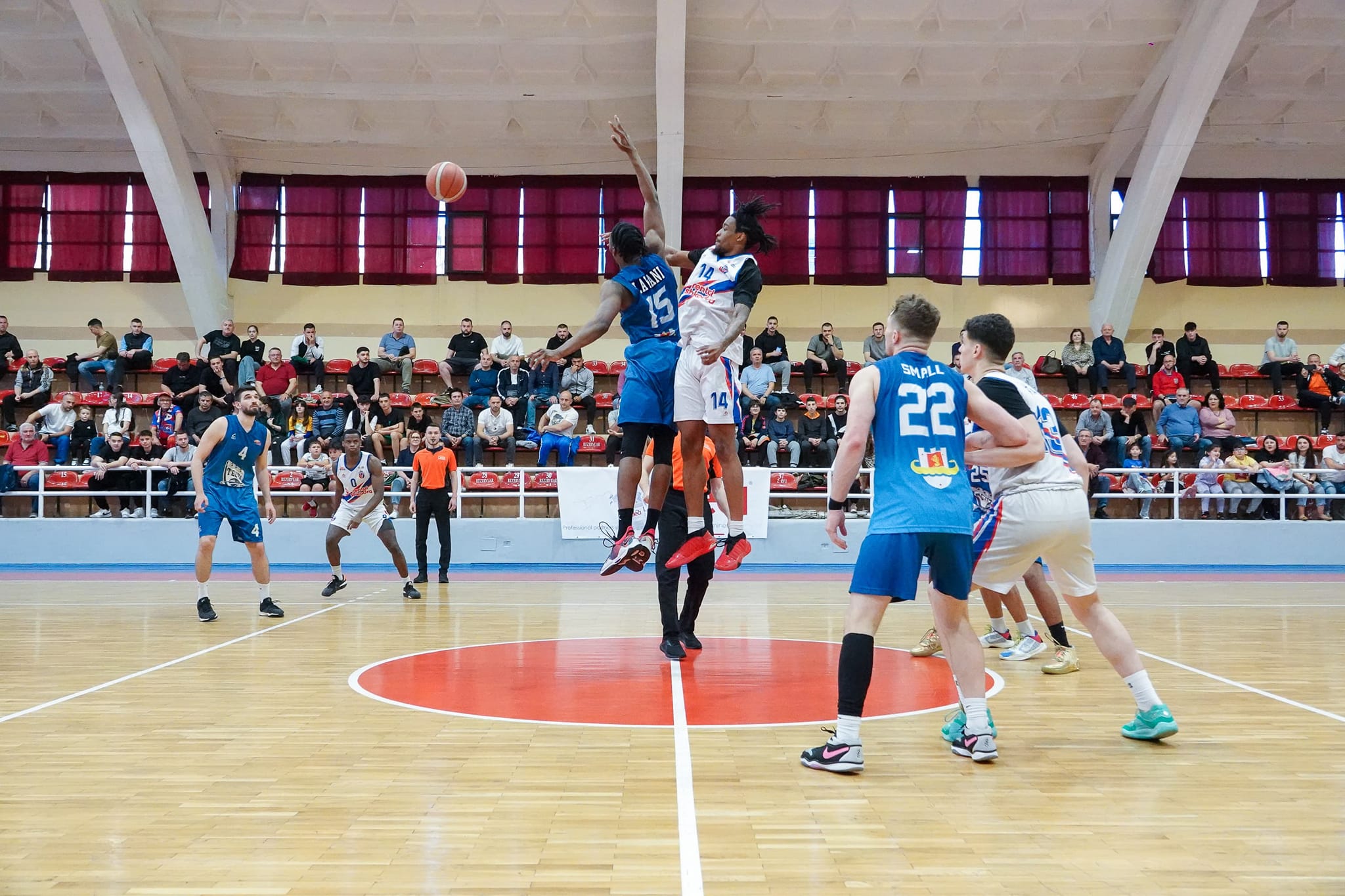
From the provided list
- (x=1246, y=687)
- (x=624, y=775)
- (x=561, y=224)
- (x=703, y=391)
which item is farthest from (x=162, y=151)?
(x=1246, y=687)

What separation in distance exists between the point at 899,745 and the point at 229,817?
276 cm

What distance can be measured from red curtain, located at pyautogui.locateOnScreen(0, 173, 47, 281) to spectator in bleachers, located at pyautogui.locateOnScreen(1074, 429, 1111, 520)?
71.2 ft

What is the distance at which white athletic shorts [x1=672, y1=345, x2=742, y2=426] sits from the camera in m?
6.42

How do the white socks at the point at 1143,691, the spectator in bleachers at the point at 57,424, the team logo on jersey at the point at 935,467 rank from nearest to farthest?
the team logo on jersey at the point at 935,467, the white socks at the point at 1143,691, the spectator in bleachers at the point at 57,424

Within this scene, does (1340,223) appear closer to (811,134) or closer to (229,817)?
(811,134)

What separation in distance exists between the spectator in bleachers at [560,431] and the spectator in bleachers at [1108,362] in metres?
9.87

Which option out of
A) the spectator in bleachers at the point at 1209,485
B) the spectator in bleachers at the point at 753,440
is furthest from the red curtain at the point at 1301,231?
the spectator in bleachers at the point at 753,440

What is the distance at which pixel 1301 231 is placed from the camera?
22.5 m

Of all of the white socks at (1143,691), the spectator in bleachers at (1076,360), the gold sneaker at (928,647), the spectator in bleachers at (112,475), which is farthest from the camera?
the spectator in bleachers at (1076,360)

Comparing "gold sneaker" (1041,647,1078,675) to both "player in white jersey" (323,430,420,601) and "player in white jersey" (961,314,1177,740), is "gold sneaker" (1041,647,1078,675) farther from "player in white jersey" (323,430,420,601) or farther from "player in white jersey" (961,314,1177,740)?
"player in white jersey" (323,430,420,601)

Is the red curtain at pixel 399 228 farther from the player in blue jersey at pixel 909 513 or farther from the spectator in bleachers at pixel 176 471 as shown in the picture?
the player in blue jersey at pixel 909 513

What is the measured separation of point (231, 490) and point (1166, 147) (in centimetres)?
1725

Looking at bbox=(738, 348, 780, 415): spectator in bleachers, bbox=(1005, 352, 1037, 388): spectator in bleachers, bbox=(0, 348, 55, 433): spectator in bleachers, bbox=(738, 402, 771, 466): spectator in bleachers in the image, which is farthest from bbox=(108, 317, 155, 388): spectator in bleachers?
bbox=(1005, 352, 1037, 388): spectator in bleachers

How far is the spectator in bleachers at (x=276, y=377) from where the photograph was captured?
60.0 ft
